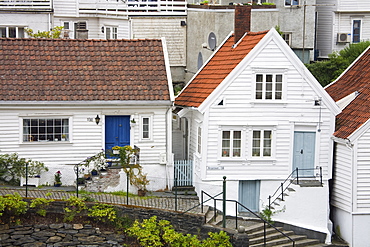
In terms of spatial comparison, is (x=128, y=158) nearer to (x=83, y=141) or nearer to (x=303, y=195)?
(x=83, y=141)

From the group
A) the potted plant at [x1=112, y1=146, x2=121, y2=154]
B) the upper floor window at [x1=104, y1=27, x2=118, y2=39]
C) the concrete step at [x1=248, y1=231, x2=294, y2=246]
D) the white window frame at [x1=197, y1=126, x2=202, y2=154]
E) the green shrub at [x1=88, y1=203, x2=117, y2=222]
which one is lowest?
the concrete step at [x1=248, y1=231, x2=294, y2=246]

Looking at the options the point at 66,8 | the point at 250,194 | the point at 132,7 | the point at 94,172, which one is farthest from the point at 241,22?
the point at 66,8

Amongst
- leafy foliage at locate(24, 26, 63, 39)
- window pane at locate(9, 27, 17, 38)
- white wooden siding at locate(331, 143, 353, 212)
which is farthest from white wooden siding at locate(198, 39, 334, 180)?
window pane at locate(9, 27, 17, 38)

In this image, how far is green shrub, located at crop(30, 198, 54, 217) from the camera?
27.8 metres

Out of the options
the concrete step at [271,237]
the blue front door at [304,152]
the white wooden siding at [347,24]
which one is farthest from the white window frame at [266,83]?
the white wooden siding at [347,24]

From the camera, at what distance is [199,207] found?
2969 centimetres

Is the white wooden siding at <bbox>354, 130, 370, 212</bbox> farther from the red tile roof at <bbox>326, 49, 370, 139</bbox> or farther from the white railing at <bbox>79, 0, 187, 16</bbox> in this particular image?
the white railing at <bbox>79, 0, 187, 16</bbox>

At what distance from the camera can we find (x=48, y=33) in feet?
132

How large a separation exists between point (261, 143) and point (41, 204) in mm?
9098

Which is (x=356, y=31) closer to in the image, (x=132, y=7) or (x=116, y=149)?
(x=132, y=7)

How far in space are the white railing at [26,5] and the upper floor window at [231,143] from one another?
58.2 ft

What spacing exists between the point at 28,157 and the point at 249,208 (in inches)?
366

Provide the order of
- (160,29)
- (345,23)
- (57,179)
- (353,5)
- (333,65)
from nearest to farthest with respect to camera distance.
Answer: (57,179)
(333,65)
(160,29)
(353,5)
(345,23)

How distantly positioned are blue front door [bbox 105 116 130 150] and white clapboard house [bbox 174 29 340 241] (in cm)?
290
